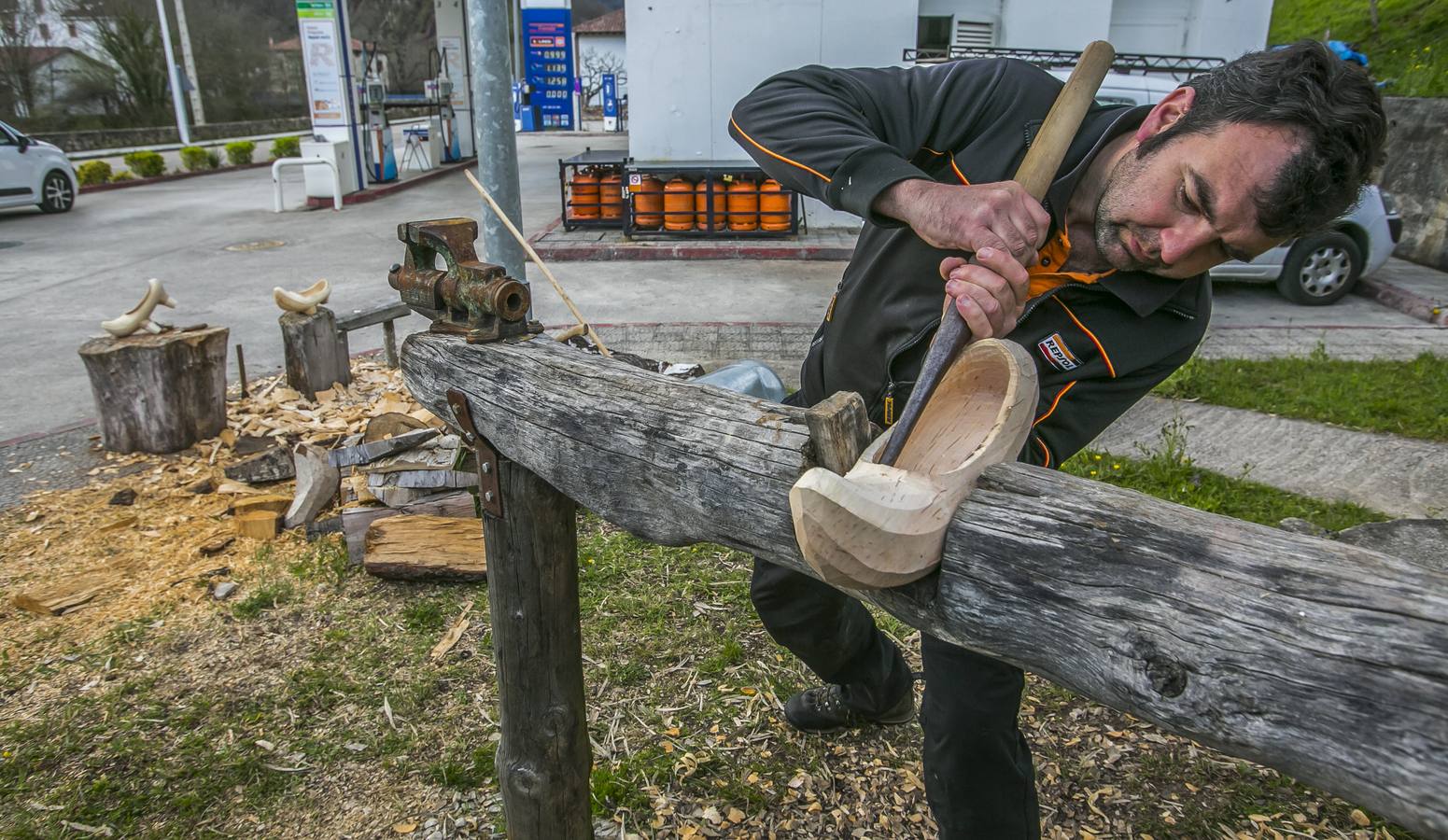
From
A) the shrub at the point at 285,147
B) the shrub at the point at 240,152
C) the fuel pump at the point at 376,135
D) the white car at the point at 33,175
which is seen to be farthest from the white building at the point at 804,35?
the shrub at the point at 240,152

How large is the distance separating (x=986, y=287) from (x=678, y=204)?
28.7 ft

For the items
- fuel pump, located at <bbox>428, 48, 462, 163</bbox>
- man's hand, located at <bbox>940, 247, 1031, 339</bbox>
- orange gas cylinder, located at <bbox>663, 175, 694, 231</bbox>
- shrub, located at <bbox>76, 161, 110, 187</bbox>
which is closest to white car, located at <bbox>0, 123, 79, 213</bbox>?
shrub, located at <bbox>76, 161, 110, 187</bbox>

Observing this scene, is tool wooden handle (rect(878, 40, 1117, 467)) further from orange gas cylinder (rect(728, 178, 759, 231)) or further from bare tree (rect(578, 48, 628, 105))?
bare tree (rect(578, 48, 628, 105))

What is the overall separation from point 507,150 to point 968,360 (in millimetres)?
3636

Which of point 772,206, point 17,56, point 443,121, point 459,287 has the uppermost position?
point 17,56

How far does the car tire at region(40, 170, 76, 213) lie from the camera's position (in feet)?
43.2

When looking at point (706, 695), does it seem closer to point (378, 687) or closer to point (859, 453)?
point (378, 687)

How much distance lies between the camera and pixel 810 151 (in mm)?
1830

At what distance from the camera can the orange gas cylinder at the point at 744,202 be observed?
9.84m

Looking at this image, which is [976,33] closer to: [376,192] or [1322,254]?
[1322,254]

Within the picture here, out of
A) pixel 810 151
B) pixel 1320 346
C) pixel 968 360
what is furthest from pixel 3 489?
pixel 1320 346

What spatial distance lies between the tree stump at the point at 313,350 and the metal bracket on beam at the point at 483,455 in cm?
363

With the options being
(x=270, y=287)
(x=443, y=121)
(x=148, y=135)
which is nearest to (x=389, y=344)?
(x=270, y=287)

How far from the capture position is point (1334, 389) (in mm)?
5312
